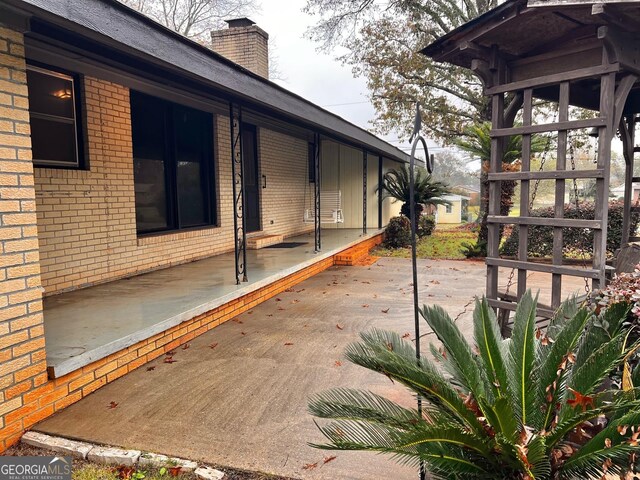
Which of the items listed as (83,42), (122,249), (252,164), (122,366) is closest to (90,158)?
(122,249)

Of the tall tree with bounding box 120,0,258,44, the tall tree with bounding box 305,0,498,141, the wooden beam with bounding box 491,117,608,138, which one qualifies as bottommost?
the wooden beam with bounding box 491,117,608,138

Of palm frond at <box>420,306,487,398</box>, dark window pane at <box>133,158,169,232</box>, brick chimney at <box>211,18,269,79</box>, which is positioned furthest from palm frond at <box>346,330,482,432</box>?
brick chimney at <box>211,18,269,79</box>

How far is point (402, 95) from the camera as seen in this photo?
1652cm

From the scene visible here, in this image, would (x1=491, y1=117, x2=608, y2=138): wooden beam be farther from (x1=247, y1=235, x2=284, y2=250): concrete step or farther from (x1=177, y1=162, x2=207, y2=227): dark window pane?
(x1=247, y1=235, x2=284, y2=250): concrete step

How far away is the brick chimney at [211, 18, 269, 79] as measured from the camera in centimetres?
956

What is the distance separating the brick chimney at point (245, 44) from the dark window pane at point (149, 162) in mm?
3755

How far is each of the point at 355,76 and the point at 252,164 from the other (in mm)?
10051

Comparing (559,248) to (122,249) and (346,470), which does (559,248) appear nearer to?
(346,470)

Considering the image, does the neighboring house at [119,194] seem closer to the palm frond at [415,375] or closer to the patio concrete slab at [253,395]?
the patio concrete slab at [253,395]

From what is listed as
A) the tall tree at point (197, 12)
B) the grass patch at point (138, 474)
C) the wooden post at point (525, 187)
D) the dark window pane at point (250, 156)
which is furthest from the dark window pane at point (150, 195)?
the tall tree at point (197, 12)

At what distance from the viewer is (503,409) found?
159 cm

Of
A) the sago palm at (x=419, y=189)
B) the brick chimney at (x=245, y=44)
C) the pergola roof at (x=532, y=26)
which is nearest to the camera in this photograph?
the pergola roof at (x=532, y=26)

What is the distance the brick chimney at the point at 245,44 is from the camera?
956 centimetres

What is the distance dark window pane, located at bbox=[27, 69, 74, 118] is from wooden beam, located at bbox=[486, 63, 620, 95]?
4.42 metres
